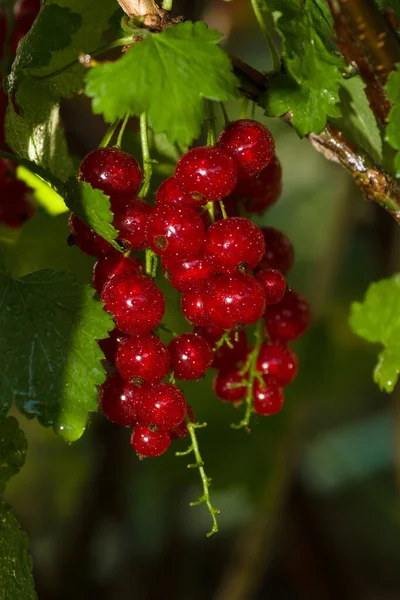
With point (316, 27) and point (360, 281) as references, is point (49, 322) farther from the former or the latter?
point (360, 281)

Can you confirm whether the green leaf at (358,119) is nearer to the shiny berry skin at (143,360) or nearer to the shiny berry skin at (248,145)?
the shiny berry skin at (248,145)

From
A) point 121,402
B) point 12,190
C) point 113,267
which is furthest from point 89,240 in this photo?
point 12,190

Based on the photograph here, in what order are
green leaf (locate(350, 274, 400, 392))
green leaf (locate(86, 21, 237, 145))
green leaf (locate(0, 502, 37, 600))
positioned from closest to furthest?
1. green leaf (locate(86, 21, 237, 145))
2. green leaf (locate(0, 502, 37, 600))
3. green leaf (locate(350, 274, 400, 392))

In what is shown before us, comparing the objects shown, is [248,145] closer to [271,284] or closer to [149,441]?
[271,284]

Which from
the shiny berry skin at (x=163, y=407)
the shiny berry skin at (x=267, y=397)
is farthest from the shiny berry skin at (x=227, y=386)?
the shiny berry skin at (x=163, y=407)

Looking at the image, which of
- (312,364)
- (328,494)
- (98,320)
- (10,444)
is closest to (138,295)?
(98,320)

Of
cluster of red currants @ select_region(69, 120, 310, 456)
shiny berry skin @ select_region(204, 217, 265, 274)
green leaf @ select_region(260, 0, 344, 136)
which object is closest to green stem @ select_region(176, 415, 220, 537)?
cluster of red currants @ select_region(69, 120, 310, 456)

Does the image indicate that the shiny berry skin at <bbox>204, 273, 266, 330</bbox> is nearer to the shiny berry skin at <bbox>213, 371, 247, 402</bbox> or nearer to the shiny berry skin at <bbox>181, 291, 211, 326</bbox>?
the shiny berry skin at <bbox>181, 291, 211, 326</bbox>
